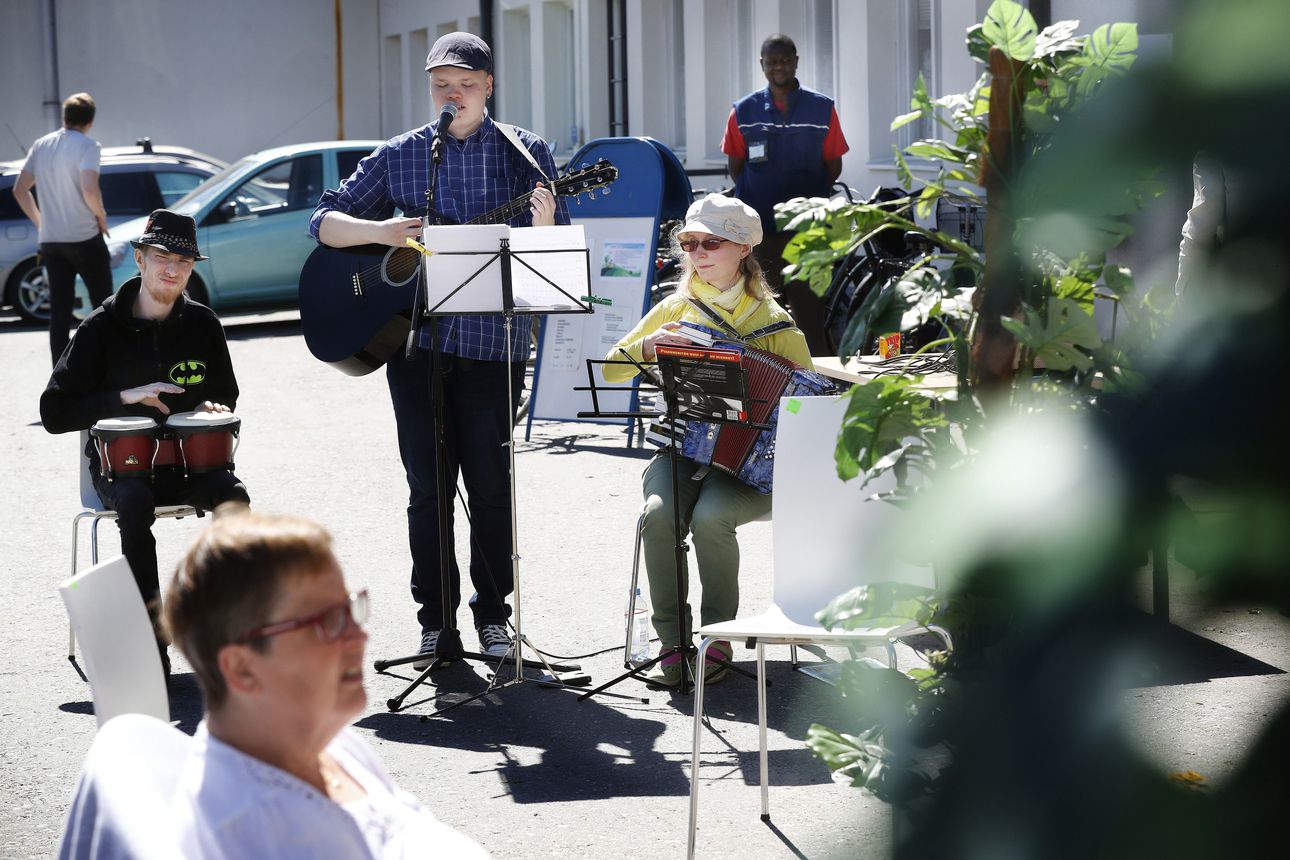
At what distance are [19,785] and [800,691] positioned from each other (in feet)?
7.26

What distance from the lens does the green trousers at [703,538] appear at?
480 cm

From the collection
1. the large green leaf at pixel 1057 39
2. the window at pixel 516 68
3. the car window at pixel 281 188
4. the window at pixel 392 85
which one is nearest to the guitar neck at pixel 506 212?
the large green leaf at pixel 1057 39

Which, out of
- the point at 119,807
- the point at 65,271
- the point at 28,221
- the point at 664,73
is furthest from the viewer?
the point at 664,73

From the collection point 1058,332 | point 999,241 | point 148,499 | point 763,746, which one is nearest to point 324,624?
point 1058,332

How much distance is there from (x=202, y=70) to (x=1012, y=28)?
25136 mm

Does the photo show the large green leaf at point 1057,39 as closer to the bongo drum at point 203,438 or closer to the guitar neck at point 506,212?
the guitar neck at point 506,212

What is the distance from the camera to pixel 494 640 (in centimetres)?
507

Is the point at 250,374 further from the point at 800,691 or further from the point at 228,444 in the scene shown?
the point at 800,691

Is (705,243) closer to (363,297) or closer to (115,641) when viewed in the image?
(363,297)

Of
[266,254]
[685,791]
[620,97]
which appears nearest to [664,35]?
[620,97]

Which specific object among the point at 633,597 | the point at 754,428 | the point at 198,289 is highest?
the point at 198,289

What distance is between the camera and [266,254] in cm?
1450

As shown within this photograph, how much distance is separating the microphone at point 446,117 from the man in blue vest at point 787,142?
478 cm

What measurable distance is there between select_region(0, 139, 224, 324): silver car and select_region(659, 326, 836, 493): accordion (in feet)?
38.5
